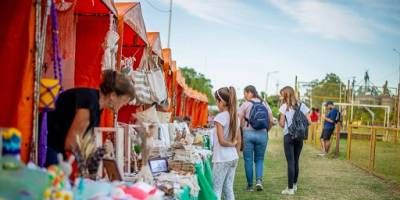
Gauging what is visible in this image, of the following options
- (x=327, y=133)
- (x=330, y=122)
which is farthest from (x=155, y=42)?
(x=327, y=133)

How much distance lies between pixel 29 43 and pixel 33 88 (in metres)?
0.27

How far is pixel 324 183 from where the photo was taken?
368 inches

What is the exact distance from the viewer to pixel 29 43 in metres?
2.82

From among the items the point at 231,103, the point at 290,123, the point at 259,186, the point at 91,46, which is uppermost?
the point at 91,46

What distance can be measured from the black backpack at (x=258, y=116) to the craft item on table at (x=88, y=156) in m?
4.58

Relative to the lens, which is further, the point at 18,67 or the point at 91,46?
the point at 91,46

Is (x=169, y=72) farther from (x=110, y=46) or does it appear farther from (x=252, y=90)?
(x=110, y=46)

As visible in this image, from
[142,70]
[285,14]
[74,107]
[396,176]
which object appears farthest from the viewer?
[285,14]

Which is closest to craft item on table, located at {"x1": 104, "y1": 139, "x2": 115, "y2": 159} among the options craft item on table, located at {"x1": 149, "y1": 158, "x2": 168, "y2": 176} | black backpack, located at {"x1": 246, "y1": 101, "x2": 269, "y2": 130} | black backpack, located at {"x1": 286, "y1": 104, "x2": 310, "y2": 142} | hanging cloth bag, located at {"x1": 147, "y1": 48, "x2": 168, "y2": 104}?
craft item on table, located at {"x1": 149, "y1": 158, "x2": 168, "y2": 176}

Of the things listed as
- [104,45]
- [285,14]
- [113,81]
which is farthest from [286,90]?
[285,14]

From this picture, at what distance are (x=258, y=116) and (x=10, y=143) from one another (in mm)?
5499

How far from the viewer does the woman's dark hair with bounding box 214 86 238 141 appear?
519 centimetres

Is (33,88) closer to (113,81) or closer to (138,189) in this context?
(113,81)

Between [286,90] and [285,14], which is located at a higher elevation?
[285,14]
